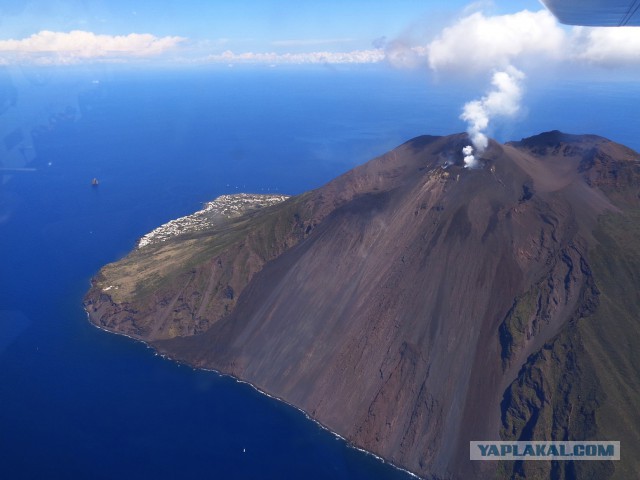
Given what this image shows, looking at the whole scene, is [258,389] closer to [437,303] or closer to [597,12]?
[437,303]

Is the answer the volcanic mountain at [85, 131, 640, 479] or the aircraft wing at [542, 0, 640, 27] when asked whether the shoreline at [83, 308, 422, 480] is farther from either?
the aircraft wing at [542, 0, 640, 27]

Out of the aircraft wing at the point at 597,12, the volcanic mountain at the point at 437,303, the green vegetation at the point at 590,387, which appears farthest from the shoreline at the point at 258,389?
the aircraft wing at the point at 597,12

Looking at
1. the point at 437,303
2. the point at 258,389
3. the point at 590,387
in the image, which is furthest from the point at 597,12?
the point at 258,389

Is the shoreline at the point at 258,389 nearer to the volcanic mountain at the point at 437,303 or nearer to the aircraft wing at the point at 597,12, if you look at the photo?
the volcanic mountain at the point at 437,303

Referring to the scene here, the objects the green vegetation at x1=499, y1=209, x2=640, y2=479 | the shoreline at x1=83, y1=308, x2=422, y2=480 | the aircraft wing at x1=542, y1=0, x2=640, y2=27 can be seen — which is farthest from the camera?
the shoreline at x1=83, y1=308, x2=422, y2=480

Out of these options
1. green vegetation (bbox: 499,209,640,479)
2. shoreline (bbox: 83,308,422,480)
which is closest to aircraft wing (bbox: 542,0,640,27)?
green vegetation (bbox: 499,209,640,479)
